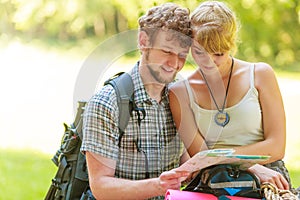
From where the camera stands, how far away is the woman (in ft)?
7.60

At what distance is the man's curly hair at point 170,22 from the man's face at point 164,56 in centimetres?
2

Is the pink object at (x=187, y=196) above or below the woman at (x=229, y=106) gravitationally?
below

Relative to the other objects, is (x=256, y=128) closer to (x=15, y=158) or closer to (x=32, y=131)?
(x=15, y=158)

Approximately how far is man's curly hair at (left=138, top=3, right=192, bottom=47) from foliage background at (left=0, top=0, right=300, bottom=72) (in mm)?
8349

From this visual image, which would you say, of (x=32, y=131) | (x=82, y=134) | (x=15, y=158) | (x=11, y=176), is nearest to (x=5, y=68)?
(x=32, y=131)

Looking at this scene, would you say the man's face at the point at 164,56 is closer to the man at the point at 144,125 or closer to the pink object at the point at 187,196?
the man at the point at 144,125

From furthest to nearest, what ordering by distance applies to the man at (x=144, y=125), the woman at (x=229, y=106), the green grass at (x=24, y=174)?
the green grass at (x=24, y=174)
the woman at (x=229, y=106)
the man at (x=144, y=125)

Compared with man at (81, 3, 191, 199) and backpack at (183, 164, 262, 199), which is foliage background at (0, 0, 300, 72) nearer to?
man at (81, 3, 191, 199)

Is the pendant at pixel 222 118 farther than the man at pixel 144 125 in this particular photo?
Yes

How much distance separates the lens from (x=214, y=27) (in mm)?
2234

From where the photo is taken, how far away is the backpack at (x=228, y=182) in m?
2.10

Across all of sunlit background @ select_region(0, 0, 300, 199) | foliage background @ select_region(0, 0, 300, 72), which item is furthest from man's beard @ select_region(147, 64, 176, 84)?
foliage background @ select_region(0, 0, 300, 72)

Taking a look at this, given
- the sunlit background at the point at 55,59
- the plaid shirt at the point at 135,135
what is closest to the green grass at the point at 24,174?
the sunlit background at the point at 55,59

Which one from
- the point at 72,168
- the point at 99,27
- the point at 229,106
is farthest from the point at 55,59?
the point at 229,106
